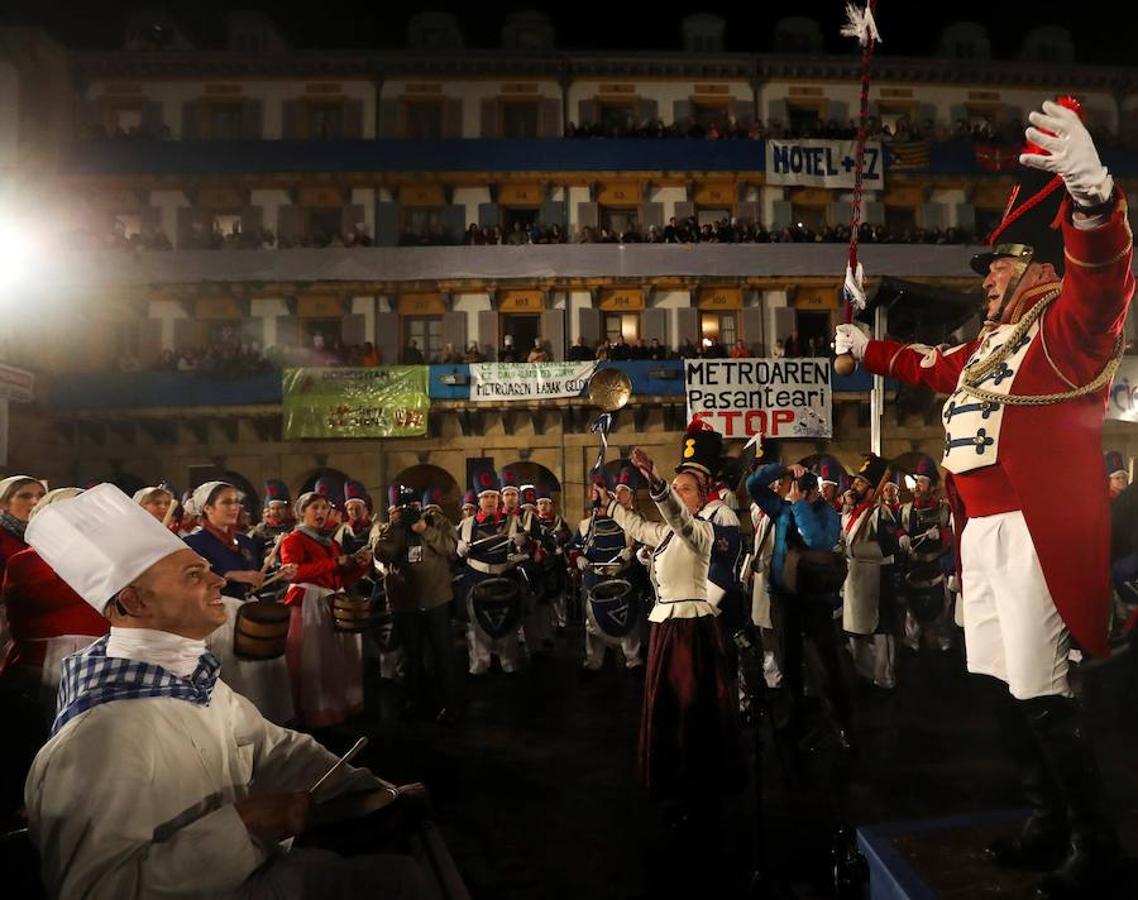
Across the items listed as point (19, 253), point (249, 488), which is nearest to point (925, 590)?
point (249, 488)

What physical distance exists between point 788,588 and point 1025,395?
3.82 m

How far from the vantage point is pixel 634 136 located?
22.6 m

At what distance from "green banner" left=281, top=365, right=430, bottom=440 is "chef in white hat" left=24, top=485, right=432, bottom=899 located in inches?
696

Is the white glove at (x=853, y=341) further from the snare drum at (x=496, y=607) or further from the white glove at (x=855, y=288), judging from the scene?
the snare drum at (x=496, y=607)

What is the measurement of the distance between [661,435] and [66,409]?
16695 millimetres

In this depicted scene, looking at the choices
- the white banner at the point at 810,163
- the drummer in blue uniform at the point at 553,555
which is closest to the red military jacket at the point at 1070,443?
the drummer in blue uniform at the point at 553,555

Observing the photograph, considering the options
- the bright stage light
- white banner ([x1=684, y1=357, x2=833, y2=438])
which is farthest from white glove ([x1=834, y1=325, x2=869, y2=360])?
the bright stage light

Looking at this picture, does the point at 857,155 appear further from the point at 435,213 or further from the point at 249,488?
the point at 435,213

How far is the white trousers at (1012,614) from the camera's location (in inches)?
91.9

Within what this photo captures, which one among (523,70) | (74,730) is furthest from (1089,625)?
(523,70)

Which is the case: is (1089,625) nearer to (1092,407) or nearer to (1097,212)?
(1092,407)

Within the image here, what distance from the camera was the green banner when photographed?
1931 cm

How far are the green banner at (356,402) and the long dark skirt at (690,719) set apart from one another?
51.6 ft

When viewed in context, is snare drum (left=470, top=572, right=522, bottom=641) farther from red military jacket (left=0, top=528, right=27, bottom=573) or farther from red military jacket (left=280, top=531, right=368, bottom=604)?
red military jacket (left=0, top=528, right=27, bottom=573)
